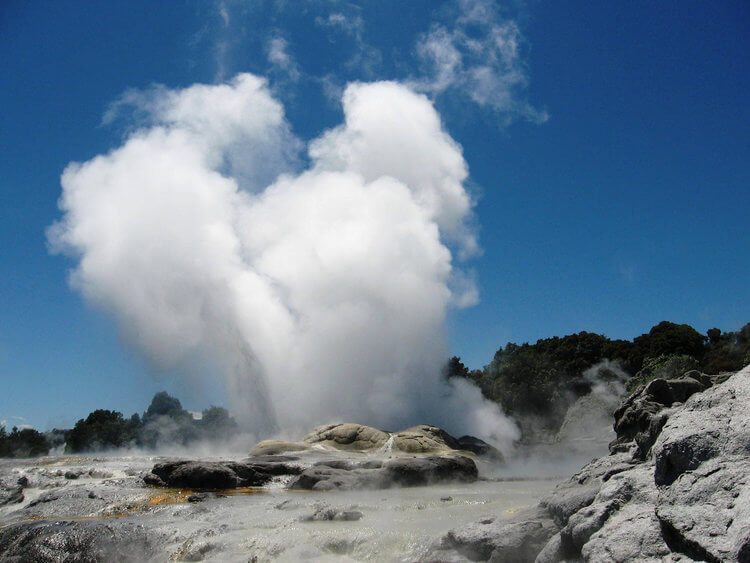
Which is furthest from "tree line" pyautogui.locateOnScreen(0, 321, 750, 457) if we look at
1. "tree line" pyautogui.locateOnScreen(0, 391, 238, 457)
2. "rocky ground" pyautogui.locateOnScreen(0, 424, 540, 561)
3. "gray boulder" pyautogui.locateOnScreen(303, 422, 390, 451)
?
"rocky ground" pyautogui.locateOnScreen(0, 424, 540, 561)

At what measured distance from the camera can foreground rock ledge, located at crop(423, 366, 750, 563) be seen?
473 centimetres

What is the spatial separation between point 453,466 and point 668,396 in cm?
1217

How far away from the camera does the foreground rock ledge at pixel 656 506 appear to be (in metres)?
4.73

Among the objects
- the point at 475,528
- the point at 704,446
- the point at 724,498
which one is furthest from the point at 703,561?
the point at 475,528

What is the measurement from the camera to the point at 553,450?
38.1 meters

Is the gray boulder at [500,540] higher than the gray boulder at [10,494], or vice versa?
the gray boulder at [500,540]

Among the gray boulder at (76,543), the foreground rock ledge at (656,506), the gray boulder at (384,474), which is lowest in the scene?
the gray boulder at (76,543)

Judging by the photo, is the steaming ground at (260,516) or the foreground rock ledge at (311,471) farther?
the foreground rock ledge at (311,471)

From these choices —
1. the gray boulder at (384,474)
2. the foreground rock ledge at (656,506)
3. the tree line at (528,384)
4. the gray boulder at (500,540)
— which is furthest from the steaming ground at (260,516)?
the tree line at (528,384)

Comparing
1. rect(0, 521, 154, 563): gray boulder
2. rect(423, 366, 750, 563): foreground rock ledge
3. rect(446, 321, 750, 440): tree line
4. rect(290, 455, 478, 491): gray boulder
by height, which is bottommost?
rect(0, 521, 154, 563): gray boulder

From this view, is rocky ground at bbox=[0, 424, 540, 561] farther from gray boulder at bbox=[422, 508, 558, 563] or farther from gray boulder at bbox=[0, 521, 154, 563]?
gray boulder at bbox=[422, 508, 558, 563]

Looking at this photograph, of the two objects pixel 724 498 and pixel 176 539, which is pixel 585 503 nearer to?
pixel 724 498

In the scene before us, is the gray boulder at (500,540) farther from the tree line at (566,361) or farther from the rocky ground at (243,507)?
the tree line at (566,361)

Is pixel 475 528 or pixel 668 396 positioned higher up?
pixel 668 396
